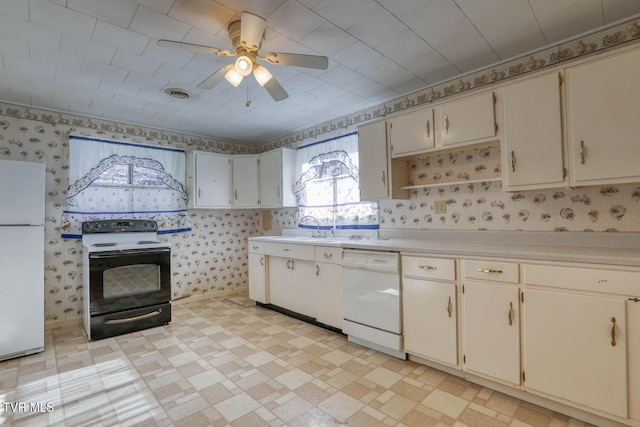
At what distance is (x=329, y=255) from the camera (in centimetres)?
302

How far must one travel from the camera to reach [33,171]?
8.68 feet

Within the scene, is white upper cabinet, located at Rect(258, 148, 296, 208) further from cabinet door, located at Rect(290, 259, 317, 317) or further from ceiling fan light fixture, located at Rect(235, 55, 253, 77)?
ceiling fan light fixture, located at Rect(235, 55, 253, 77)

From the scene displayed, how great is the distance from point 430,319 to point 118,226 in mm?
3433

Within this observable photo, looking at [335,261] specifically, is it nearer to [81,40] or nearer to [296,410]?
[296,410]

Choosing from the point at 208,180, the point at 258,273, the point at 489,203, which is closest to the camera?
the point at 489,203

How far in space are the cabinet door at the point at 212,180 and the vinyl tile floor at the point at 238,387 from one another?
1.79 metres

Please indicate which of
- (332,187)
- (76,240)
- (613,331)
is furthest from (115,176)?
(613,331)

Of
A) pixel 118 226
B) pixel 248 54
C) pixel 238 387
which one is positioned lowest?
pixel 238 387

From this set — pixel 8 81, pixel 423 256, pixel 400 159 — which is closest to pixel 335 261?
pixel 423 256

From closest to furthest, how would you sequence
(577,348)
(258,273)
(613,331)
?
(613,331)
(577,348)
(258,273)

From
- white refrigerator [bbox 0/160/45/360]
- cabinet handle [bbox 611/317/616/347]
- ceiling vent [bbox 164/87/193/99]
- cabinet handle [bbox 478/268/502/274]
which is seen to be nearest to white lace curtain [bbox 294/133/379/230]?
cabinet handle [bbox 478/268/502/274]

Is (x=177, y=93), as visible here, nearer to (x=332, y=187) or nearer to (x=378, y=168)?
(x=332, y=187)

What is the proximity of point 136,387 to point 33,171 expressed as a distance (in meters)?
1.98

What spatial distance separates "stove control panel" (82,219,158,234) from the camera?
11.3 ft
